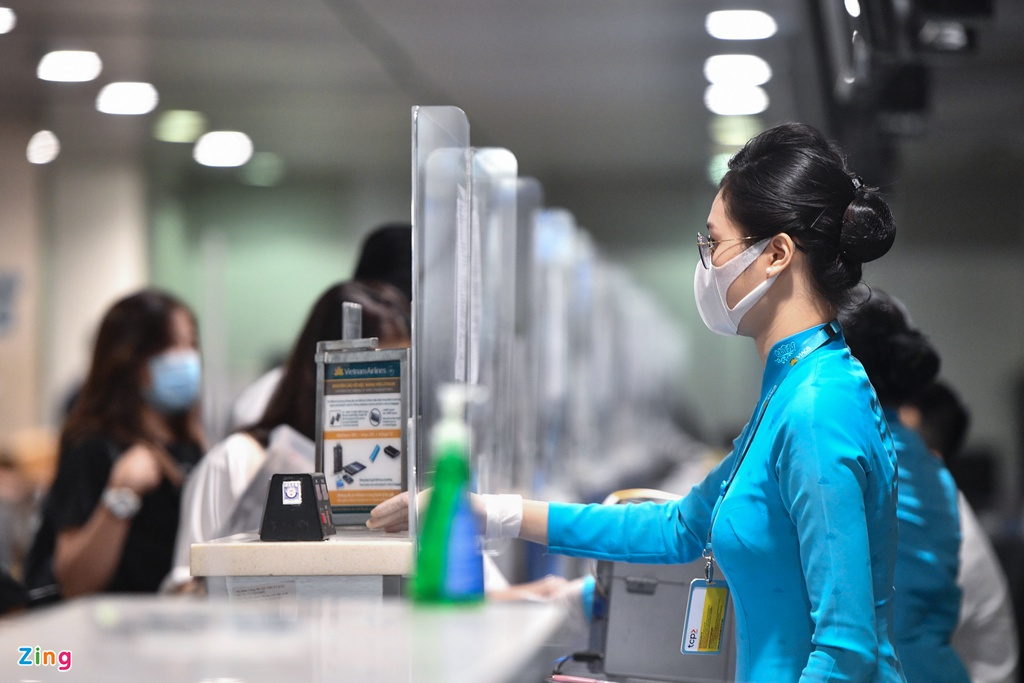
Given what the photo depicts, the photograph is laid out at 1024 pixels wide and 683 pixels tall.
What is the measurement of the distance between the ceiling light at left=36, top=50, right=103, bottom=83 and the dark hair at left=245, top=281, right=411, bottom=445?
4.18 meters

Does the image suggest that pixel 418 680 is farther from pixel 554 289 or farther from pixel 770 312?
pixel 554 289

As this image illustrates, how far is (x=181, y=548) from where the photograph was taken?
9.00 ft

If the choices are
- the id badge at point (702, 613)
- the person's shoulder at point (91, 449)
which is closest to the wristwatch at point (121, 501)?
the person's shoulder at point (91, 449)

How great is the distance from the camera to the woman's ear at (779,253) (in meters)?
1.67

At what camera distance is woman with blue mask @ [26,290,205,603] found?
316 centimetres

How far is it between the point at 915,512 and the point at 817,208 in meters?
0.95

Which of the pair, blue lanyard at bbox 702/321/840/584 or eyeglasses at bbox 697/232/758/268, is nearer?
blue lanyard at bbox 702/321/840/584

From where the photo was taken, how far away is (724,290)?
5.73ft

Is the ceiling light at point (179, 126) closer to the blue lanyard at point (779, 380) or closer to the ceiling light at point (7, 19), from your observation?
the ceiling light at point (7, 19)

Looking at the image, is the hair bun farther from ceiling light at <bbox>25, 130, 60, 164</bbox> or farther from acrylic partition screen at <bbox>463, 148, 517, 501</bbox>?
ceiling light at <bbox>25, 130, 60, 164</bbox>

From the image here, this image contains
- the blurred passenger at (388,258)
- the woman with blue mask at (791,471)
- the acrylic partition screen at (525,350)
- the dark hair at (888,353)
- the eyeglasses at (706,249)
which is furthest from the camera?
the acrylic partition screen at (525,350)

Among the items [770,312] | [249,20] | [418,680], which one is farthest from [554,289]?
[418,680]

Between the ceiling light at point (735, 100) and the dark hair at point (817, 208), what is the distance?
522 centimetres

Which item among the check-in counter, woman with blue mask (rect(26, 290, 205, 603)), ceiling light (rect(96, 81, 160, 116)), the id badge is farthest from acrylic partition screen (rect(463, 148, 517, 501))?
ceiling light (rect(96, 81, 160, 116))
